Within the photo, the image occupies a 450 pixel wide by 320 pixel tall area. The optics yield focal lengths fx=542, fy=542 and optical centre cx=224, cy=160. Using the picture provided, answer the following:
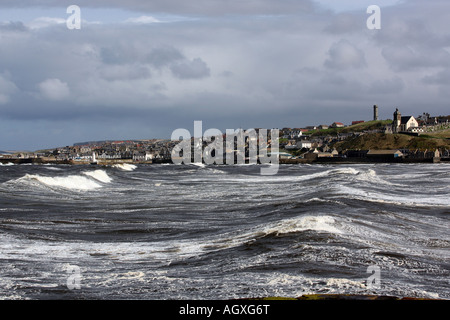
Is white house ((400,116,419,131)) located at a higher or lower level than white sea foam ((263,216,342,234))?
higher

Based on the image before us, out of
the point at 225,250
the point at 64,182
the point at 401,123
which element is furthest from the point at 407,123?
the point at 225,250

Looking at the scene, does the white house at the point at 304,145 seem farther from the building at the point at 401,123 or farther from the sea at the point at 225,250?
the sea at the point at 225,250

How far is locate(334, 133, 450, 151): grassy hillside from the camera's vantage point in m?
133

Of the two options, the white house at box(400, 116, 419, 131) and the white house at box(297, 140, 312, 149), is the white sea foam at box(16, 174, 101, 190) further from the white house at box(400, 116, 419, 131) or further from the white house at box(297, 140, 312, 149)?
the white house at box(400, 116, 419, 131)

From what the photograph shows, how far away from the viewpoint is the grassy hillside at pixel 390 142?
132750 millimetres

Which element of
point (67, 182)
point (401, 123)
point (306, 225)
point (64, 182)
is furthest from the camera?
point (401, 123)

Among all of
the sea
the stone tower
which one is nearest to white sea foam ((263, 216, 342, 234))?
the sea

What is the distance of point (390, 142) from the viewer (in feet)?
485

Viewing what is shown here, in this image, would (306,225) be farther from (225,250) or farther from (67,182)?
(67,182)

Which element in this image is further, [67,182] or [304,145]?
[304,145]

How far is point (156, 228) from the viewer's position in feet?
56.3

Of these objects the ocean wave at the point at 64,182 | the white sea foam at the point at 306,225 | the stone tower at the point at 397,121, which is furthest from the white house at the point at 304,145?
the white sea foam at the point at 306,225

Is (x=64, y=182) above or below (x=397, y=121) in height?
below
